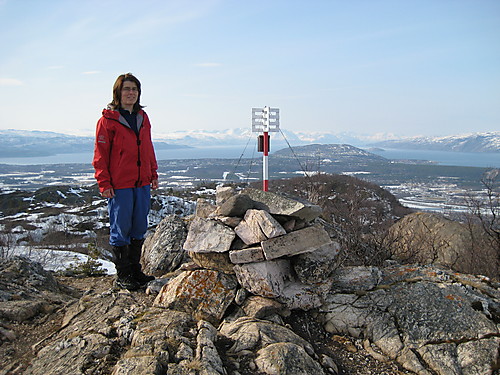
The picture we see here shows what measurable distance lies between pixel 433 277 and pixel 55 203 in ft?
186

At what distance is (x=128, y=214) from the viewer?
5129 mm

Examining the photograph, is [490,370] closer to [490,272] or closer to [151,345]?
[151,345]

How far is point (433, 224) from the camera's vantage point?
43.1 ft

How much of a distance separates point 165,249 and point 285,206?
2.79m

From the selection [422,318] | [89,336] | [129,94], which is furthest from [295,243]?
[129,94]

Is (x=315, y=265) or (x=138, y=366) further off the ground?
(x=315, y=265)

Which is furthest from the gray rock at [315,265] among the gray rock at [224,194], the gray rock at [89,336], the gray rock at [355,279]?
the gray rock at [89,336]

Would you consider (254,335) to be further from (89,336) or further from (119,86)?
(119,86)

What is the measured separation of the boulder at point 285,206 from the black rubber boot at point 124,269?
7.53 feet

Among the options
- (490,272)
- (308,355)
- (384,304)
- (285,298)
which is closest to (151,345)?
(308,355)

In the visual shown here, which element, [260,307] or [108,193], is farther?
[108,193]

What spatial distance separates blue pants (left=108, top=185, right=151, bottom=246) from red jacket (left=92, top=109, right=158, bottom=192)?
15 centimetres

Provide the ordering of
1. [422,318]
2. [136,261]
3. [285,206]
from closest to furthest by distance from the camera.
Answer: [422,318] → [285,206] → [136,261]

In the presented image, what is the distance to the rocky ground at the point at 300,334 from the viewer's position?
12.2 ft
